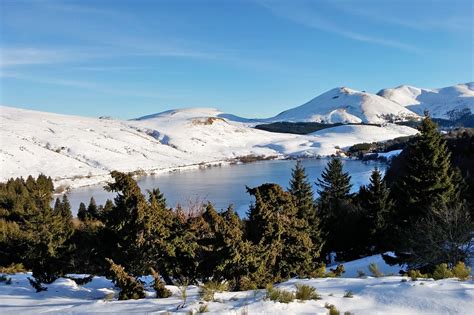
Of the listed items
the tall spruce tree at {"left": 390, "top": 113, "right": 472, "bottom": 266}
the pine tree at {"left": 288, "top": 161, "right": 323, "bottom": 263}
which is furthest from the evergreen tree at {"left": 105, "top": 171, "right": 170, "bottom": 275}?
the tall spruce tree at {"left": 390, "top": 113, "right": 472, "bottom": 266}

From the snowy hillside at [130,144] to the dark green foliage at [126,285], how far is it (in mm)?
70025

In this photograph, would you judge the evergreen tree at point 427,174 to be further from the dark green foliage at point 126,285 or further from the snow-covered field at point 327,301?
the dark green foliage at point 126,285

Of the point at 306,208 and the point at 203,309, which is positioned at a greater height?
the point at 203,309

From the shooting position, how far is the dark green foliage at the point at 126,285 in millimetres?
6578

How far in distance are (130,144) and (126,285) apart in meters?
112

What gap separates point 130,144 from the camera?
11506 centimetres

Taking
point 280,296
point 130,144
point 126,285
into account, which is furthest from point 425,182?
point 130,144

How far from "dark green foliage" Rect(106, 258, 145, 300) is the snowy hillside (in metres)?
70.0

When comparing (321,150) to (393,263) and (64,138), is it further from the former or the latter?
(393,263)

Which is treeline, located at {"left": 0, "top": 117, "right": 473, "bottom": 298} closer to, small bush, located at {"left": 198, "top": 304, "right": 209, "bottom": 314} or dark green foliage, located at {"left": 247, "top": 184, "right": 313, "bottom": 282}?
dark green foliage, located at {"left": 247, "top": 184, "right": 313, "bottom": 282}

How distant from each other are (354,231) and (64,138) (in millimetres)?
95019

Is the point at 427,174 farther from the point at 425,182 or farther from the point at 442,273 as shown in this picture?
the point at 442,273

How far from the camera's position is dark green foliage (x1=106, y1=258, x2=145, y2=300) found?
6578 millimetres

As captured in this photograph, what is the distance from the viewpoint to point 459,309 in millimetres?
5160
